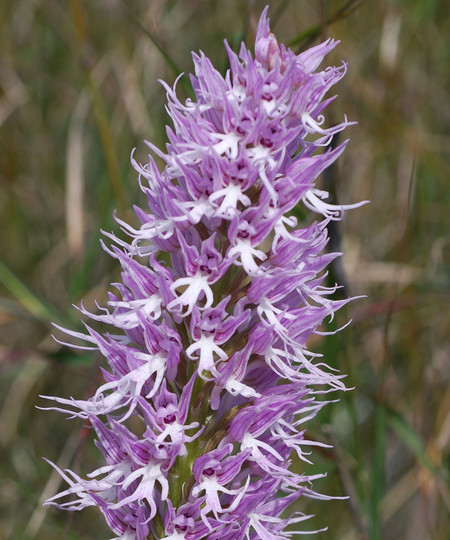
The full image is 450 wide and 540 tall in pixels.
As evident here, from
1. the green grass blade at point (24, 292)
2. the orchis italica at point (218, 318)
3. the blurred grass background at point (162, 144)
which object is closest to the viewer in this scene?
the orchis italica at point (218, 318)

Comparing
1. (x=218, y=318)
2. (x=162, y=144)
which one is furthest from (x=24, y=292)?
(x=218, y=318)

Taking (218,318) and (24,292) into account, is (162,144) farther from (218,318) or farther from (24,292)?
(218,318)

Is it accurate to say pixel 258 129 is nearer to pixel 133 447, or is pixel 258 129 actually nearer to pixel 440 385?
pixel 133 447

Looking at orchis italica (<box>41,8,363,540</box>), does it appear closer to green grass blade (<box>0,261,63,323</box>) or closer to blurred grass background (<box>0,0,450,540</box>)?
green grass blade (<box>0,261,63,323</box>)

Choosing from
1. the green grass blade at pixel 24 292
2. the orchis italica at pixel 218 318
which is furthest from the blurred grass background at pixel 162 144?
the orchis italica at pixel 218 318

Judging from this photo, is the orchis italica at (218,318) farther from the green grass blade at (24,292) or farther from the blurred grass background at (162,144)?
the blurred grass background at (162,144)

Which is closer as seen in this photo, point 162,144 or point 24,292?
point 24,292

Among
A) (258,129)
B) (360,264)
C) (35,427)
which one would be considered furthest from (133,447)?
(35,427)
